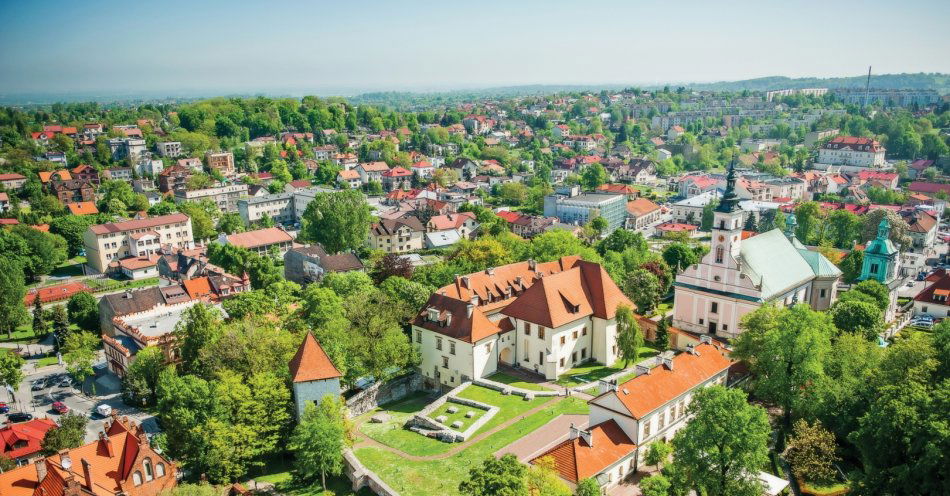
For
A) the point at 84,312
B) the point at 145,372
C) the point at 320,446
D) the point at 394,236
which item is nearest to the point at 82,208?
the point at 84,312

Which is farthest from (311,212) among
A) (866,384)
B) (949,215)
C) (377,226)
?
(949,215)

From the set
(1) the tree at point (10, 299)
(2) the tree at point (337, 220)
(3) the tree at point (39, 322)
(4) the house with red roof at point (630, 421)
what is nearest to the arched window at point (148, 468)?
(4) the house with red roof at point (630, 421)

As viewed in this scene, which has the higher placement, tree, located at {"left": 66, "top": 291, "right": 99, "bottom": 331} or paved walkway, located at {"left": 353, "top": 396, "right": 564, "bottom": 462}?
paved walkway, located at {"left": 353, "top": 396, "right": 564, "bottom": 462}

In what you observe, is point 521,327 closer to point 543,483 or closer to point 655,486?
point 655,486

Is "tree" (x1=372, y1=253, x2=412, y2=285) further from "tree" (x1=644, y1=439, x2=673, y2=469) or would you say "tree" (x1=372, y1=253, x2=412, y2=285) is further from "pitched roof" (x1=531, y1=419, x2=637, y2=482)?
"tree" (x1=644, y1=439, x2=673, y2=469)

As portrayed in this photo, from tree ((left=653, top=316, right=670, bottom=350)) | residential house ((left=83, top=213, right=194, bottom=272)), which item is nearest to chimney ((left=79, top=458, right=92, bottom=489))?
tree ((left=653, top=316, right=670, bottom=350))

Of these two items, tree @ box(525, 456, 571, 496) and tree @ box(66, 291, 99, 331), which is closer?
tree @ box(525, 456, 571, 496)
